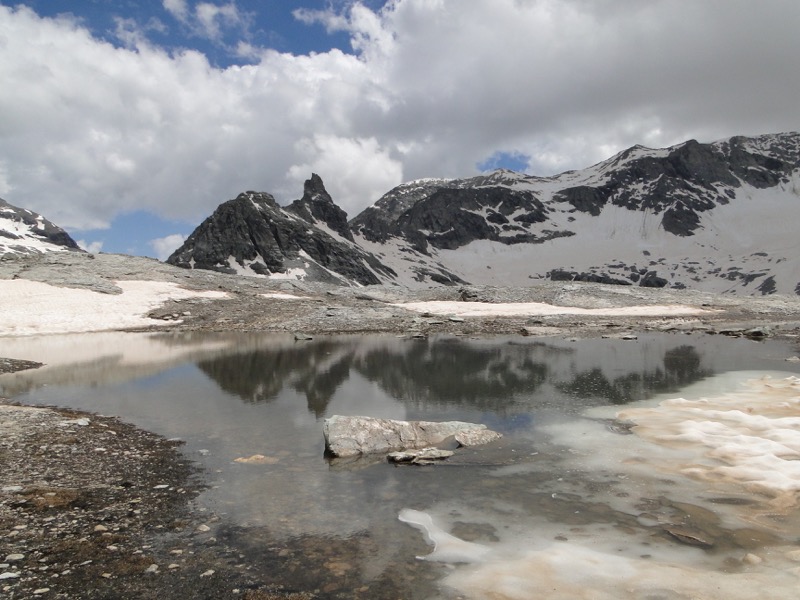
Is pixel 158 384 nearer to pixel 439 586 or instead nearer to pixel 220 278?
pixel 439 586

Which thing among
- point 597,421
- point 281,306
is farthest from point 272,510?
point 281,306

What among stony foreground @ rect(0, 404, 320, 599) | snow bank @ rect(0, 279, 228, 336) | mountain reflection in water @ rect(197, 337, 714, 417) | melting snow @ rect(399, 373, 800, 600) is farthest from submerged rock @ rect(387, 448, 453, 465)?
snow bank @ rect(0, 279, 228, 336)

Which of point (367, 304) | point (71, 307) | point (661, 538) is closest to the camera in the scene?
point (661, 538)

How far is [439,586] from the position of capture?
7699mm

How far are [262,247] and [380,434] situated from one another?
165550mm

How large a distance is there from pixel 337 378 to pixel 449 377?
575 centimetres

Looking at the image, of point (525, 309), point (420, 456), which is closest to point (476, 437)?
point (420, 456)

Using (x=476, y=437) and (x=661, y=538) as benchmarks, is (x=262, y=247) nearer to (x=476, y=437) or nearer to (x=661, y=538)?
(x=476, y=437)

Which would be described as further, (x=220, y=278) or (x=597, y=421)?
(x=220, y=278)

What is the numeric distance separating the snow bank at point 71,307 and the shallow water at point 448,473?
64.9 ft

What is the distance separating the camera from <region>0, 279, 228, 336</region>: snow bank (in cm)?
4691

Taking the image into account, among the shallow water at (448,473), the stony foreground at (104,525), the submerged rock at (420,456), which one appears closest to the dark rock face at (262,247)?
the shallow water at (448,473)

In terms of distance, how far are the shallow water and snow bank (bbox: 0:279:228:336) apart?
64.9 feet

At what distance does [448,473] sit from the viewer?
1252 cm
